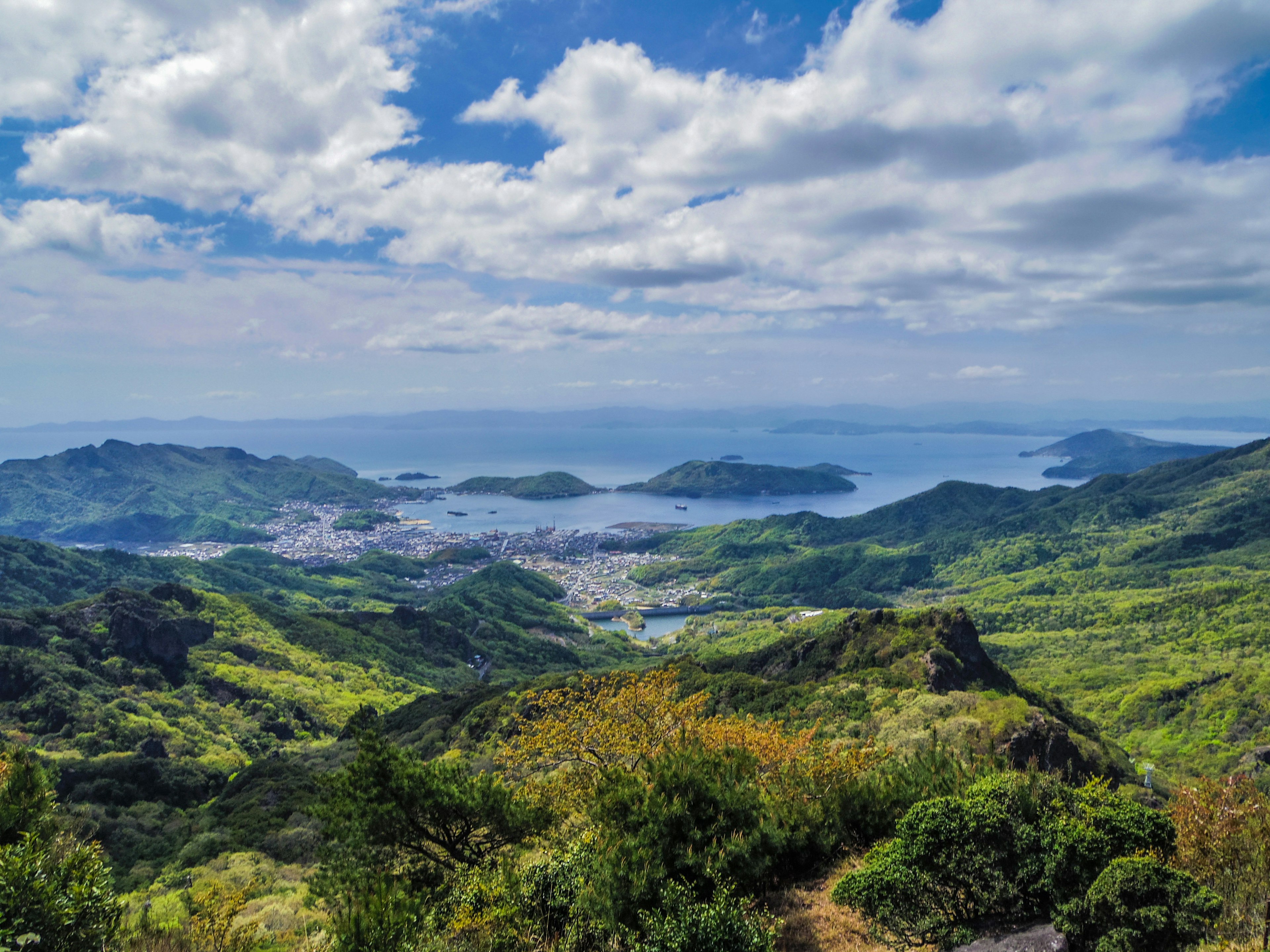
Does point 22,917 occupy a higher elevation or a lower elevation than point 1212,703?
higher

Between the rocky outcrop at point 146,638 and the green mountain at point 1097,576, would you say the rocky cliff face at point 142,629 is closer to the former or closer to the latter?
the rocky outcrop at point 146,638

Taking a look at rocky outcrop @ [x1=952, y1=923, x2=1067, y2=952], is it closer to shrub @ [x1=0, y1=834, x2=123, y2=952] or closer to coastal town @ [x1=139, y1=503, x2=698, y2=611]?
shrub @ [x1=0, y1=834, x2=123, y2=952]

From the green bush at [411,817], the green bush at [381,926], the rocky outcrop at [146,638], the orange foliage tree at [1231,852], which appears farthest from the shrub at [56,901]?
the rocky outcrop at [146,638]

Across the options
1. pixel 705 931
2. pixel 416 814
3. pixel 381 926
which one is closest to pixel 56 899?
pixel 381 926

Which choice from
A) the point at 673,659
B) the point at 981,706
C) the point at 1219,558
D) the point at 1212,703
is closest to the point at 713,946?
the point at 981,706

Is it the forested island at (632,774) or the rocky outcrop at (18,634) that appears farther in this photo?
the rocky outcrop at (18,634)

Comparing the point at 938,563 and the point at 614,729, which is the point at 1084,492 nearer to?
the point at 938,563
